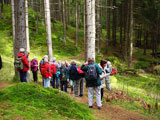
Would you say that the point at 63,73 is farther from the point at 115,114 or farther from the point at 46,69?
the point at 115,114

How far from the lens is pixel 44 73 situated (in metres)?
8.82

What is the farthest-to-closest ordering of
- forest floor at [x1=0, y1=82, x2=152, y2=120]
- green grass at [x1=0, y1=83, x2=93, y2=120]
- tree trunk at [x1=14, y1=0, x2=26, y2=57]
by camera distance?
tree trunk at [x1=14, y1=0, x2=26, y2=57]
forest floor at [x1=0, y1=82, x2=152, y2=120]
green grass at [x1=0, y1=83, x2=93, y2=120]

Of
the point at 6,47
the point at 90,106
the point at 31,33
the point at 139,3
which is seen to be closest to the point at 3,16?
the point at 31,33

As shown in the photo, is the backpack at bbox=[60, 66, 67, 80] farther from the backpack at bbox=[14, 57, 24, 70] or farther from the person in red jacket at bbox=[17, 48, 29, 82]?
the backpack at bbox=[14, 57, 24, 70]

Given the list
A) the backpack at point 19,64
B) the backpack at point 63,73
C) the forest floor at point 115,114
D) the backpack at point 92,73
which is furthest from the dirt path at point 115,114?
the backpack at point 19,64

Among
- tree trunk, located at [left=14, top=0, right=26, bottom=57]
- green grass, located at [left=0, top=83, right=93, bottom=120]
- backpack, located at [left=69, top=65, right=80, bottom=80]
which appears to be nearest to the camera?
green grass, located at [left=0, top=83, right=93, bottom=120]

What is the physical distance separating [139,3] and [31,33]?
19.7 m

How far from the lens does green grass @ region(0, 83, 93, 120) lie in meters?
3.93

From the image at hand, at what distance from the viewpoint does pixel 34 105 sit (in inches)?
175

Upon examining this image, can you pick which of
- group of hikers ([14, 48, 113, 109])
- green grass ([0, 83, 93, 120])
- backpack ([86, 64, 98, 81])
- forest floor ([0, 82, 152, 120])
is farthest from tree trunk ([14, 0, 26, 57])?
forest floor ([0, 82, 152, 120])

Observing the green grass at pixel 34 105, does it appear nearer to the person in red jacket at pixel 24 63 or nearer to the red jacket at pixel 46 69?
the person in red jacket at pixel 24 63

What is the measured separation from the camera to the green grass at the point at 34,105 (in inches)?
155

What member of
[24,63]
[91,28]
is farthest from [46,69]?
[91,28]

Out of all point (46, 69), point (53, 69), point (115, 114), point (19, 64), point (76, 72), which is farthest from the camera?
point (53, 69)
